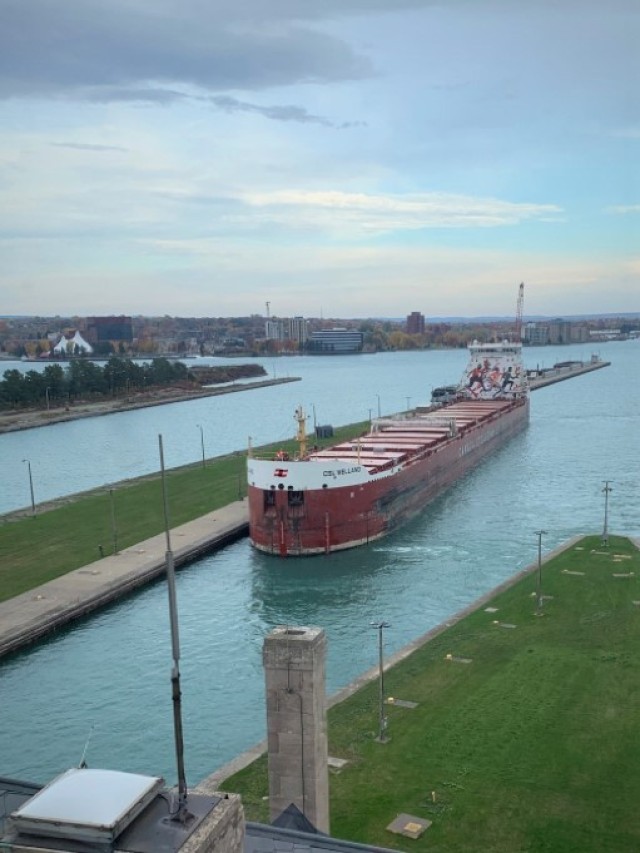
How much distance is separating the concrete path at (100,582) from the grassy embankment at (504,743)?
11.6 meters

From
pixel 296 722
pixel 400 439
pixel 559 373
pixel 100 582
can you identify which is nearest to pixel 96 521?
pixel 100 582

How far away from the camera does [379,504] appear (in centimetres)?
3931

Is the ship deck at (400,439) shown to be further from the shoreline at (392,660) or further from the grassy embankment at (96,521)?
the shoreline at (392,660)

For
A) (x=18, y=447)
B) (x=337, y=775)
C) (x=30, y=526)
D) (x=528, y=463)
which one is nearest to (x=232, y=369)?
(x=18, y=447)

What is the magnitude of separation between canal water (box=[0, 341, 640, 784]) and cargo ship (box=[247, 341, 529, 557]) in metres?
0.89

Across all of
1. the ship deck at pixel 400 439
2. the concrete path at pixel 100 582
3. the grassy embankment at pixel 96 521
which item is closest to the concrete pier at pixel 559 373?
the ship deck at pixel 400 439

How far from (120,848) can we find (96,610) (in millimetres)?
24870

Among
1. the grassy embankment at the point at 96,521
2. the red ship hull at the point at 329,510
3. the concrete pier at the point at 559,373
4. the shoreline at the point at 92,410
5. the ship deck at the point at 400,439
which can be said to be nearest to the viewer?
the grassy embankment at the point at 96,521

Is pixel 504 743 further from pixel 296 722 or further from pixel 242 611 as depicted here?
pixel 242 611

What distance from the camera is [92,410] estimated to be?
108 m

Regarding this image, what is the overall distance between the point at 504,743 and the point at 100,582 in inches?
694

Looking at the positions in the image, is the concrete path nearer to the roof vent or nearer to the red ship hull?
the red ship hull

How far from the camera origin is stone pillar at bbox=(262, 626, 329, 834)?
1083 cm

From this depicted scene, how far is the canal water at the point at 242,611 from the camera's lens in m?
20.8
